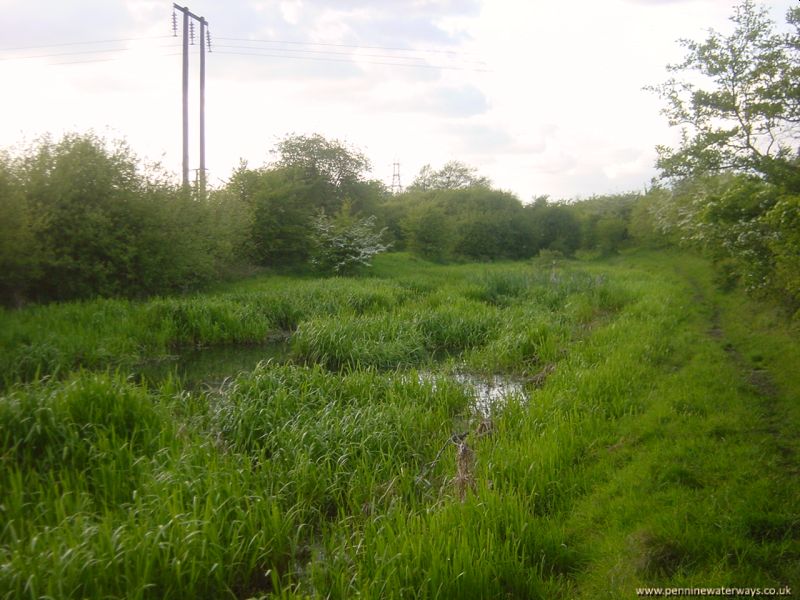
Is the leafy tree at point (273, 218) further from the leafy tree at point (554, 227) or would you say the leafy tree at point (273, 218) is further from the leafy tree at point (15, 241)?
the leafy tree at point (554, 227)

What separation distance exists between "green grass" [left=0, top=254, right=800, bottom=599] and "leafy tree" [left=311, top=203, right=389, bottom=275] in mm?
15063

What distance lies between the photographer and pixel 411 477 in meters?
6.12

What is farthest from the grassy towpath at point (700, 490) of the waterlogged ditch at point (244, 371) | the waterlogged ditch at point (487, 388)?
the waterlogged ditch at point (244, 371)

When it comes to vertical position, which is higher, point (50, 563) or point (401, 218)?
point (401, 218)

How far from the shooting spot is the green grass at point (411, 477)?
4.24m

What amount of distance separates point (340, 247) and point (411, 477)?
20.9 metres

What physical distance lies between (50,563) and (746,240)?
44.3ft

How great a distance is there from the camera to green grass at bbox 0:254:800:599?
4242mm

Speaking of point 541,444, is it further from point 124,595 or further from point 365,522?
point 124,595

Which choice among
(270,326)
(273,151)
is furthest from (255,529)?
(273,151)

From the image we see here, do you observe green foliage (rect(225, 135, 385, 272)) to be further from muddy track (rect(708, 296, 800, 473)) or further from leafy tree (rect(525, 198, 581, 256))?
leafy tree (rect(525, 198, 581, 256))

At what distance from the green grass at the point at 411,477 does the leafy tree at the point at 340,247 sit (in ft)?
49.4

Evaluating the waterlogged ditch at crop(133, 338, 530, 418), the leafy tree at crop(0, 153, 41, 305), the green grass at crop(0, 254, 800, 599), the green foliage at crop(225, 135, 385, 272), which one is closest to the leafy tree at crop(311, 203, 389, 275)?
the green foliage at crop(225, 135, 385, 272)

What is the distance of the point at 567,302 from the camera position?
17734 mm
